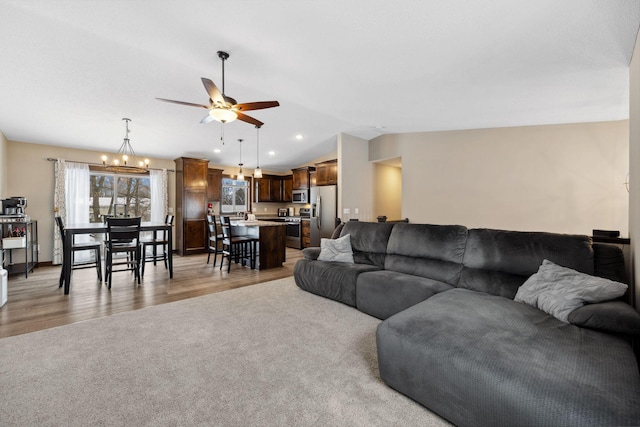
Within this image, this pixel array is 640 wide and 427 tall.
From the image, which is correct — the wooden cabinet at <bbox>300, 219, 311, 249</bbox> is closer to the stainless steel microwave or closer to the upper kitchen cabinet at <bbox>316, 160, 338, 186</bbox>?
the stainless steel microwave

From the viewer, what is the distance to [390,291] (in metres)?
2.85

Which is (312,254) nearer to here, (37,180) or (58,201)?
(58,201)

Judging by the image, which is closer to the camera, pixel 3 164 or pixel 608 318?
pixel 608 318

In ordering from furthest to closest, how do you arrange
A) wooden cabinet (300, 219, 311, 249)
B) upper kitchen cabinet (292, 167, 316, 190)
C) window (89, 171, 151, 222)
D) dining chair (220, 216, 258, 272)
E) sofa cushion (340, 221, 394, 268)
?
upper kitchen cabinet (292, 167, 316, 190) < wooden cabinet (300, 219, 311, 249) < window (89, 171, 151, 222) < dining chair (220, 216, 258, 272) < sofa cushion (340, 221, 394, 268)

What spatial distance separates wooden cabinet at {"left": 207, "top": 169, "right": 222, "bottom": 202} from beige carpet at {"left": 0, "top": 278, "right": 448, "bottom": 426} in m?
4.81

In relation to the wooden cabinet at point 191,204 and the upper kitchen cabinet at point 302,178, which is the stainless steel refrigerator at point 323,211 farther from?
the wooden cabinet at point 191,204

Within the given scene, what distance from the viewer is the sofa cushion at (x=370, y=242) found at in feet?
11.9

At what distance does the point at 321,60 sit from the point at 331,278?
8.08 ft

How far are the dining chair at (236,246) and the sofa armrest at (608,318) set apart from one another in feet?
14.9

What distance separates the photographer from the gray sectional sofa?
1.19 metres

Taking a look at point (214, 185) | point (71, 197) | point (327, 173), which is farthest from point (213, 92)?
point (214, 185)

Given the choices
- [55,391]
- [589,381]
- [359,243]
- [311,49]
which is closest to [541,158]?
[359,243]

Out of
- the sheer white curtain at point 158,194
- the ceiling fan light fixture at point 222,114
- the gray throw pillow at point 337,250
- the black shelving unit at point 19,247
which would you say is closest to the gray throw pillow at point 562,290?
the gray throw pillow at point 337,250

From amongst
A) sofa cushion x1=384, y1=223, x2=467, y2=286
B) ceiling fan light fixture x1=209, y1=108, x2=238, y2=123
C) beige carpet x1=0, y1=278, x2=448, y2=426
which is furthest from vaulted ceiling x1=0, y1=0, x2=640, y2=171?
beige carpet x1=0, y1=278, x2=448, y2=426
